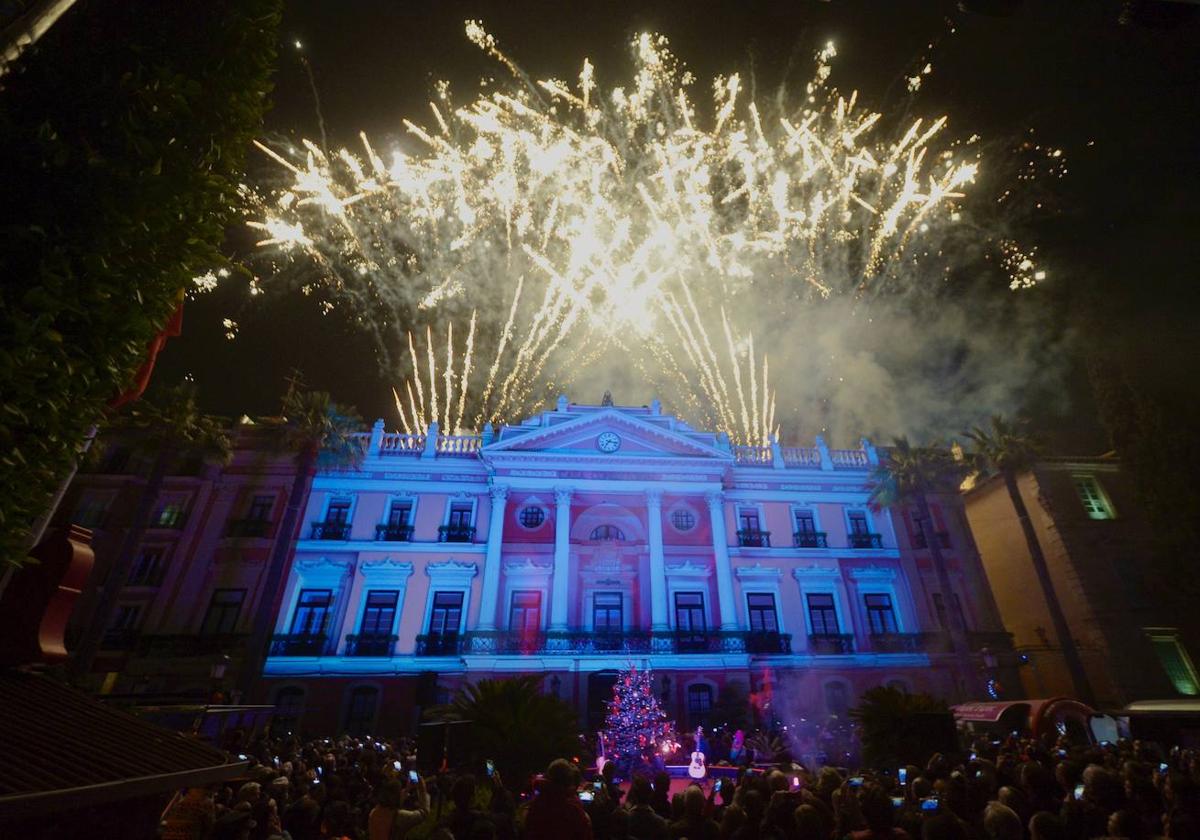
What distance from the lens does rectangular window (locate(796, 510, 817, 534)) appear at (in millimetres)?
27483

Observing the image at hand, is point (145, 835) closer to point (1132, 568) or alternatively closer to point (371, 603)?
point (371, 603)

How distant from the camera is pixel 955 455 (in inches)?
1136

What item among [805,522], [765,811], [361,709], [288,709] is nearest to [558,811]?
[765,811]

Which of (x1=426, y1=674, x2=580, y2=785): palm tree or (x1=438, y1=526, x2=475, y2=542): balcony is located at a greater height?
(x1=438, y1=526, x2=475, y2=542): balcony

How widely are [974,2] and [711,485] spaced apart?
22.4 metres

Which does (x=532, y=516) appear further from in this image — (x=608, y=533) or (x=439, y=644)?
(x=439, y=644)

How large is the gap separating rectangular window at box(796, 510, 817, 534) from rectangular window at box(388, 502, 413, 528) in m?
18.7

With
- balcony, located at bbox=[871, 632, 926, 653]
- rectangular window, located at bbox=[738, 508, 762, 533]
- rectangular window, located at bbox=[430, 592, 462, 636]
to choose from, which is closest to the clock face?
rectangular window, located at bbox=[738, 508, 762, 533]

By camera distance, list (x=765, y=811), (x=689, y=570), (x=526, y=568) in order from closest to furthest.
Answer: (x=765, y=811), (x=526, y=568), (x=689, y=570)

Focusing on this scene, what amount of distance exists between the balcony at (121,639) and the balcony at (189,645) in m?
0.38

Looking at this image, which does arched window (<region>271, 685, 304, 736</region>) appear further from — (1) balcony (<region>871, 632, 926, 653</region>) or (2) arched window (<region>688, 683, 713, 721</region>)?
(1) balcony (<region>871, 632, 926, 653</region>)

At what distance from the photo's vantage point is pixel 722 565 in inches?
995

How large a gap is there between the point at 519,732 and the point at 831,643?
1962cm

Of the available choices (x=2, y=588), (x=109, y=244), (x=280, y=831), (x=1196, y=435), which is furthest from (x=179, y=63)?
(x=1196, y=435)
